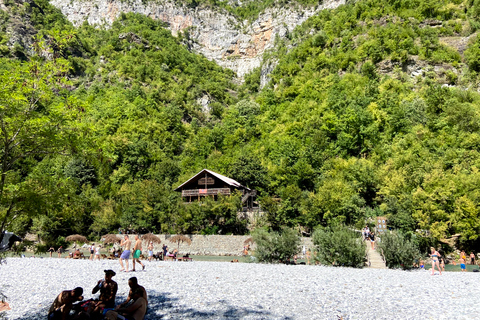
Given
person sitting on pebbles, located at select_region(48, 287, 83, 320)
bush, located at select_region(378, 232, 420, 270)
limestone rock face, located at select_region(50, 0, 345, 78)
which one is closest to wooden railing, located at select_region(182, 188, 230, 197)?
bush, located at select_region(378, 232, 420, 270)

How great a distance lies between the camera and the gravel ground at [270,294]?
8234 mm

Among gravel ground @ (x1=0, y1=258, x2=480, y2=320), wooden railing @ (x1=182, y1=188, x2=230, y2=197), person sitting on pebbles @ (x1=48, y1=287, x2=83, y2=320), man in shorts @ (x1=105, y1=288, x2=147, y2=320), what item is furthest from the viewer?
wooden railing @ (x1=182, y1=188, x2=230, y2=197)

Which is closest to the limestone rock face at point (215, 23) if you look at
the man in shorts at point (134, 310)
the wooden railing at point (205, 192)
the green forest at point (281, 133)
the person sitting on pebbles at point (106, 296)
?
the green forest at point (281, 133)

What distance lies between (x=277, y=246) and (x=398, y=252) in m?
6.64

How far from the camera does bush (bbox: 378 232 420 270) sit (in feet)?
58.3

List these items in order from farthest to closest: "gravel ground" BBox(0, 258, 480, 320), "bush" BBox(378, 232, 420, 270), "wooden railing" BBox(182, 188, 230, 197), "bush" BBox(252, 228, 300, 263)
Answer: "wooden railing" BBox(182, 188, 230, 197) < "bush" BBox(252, 228, 300, 263) < "bush" BBox(378, 232, 420, 270) < "gravel ground" BBox(0, 258, 480, 320)

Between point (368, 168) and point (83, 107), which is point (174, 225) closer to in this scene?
point (368, 168)

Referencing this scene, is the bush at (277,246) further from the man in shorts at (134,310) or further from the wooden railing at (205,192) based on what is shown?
the wooden railing at (205,192)

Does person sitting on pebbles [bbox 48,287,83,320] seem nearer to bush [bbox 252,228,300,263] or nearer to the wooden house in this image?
bush [bbox 252,228,300,263]

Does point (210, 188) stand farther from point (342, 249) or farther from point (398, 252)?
point (398, 252)

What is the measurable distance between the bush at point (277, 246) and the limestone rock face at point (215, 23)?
3667 inches

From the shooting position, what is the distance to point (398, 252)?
1784 cm

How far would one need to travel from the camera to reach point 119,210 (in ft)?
131

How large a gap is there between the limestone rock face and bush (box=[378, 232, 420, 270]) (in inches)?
3680
